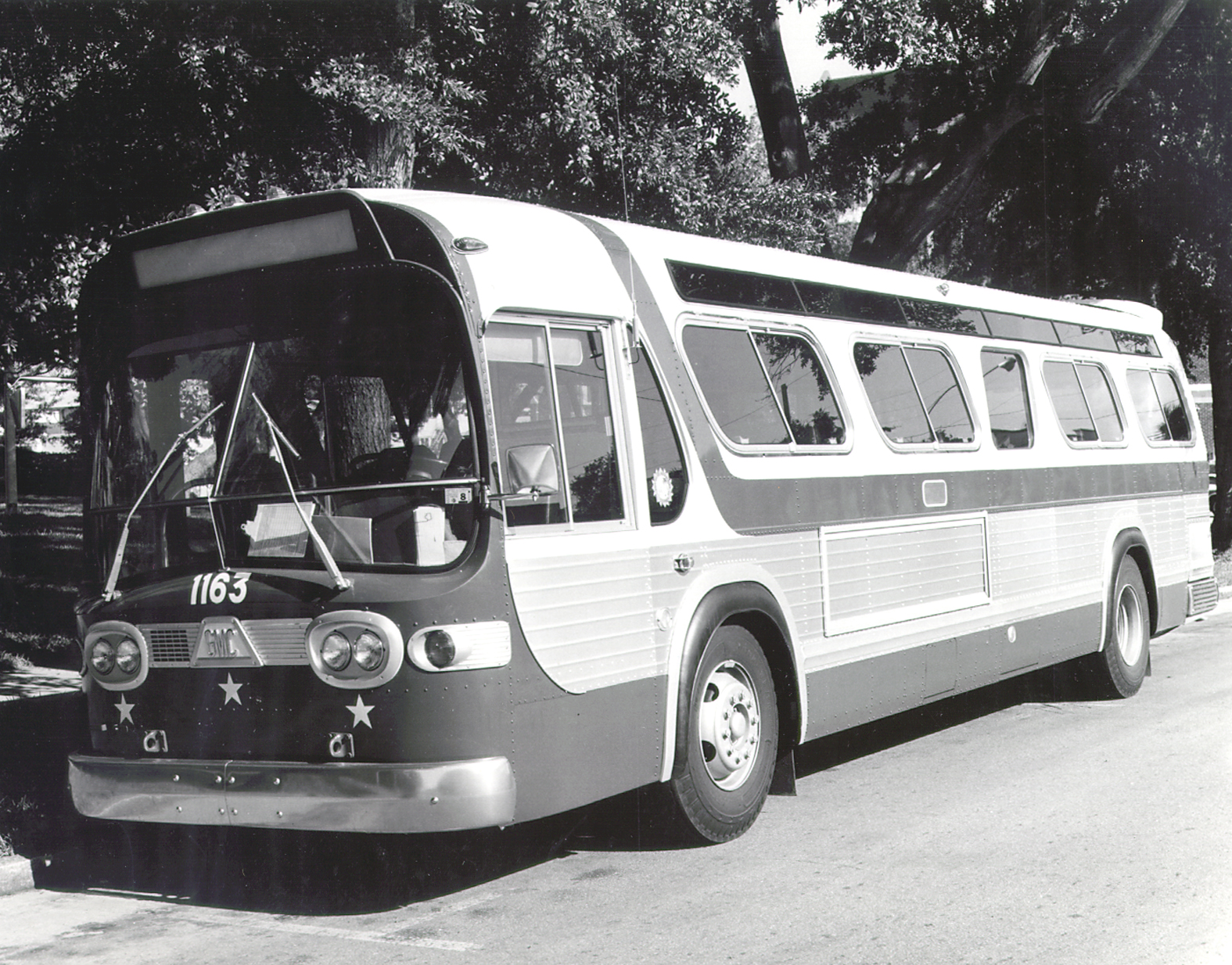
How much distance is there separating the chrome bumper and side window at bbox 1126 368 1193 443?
813 centimetres

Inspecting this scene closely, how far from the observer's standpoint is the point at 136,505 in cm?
609

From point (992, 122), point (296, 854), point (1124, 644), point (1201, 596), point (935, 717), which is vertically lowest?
point (935, 717)

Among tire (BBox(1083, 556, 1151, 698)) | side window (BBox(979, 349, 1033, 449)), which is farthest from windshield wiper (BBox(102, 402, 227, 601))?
tire (BBox(1083, 556, 1151, 698))

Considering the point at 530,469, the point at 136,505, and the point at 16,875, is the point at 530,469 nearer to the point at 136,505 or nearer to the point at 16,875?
the point at 136,505

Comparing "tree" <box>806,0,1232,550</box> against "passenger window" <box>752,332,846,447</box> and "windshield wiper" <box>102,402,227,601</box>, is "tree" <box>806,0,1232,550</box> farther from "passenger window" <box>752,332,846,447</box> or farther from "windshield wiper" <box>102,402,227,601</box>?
"windshield wiper" <box>102,402,227,601</box>

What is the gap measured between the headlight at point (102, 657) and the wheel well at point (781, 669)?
9.78 feet

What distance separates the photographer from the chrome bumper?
5.38m

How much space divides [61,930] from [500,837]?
2.13 meters

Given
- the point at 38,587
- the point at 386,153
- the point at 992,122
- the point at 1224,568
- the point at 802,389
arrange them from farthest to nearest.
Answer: the point at 1224,568 < the point at 38,587 < the point at 992,122 < the point at 386,153 < the point at 802,389

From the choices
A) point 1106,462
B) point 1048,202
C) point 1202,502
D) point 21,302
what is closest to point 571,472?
point 1106,462

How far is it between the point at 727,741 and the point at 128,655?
275 centimetres

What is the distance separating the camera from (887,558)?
27.1ft

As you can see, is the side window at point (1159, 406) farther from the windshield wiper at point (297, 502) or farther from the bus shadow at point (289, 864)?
the windshield wiper at point (297, 502)

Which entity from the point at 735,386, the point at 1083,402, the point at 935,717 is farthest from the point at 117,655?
the point at 1083,402
